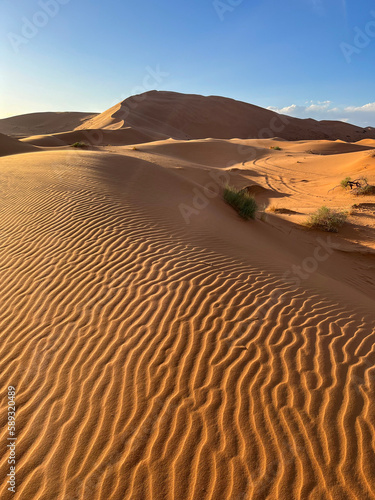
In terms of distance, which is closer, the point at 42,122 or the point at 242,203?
the point at 242,203

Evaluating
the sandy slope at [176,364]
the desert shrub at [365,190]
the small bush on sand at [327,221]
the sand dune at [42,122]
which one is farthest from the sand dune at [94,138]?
the sandy slope at [176,364]

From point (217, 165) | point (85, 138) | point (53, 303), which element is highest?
point (85, 138)

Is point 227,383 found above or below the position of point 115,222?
below

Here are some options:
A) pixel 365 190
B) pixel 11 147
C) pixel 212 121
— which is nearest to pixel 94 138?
pixel 11 147

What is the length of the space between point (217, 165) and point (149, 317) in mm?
21224

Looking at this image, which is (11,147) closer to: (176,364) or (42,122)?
(176,364)

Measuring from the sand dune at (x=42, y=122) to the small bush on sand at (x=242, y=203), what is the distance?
49702 millimetres

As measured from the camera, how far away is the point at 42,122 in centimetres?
6000

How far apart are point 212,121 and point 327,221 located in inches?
1846

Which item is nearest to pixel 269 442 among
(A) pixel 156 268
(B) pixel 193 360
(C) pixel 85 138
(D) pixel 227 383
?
(D) pixel 227 383

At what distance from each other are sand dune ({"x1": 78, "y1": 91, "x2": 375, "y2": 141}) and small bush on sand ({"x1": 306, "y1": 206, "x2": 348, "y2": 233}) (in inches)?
1539

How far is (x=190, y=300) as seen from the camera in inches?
166

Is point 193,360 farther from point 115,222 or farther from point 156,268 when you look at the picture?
point 115,222

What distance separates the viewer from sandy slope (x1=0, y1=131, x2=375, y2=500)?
2.32 meters
